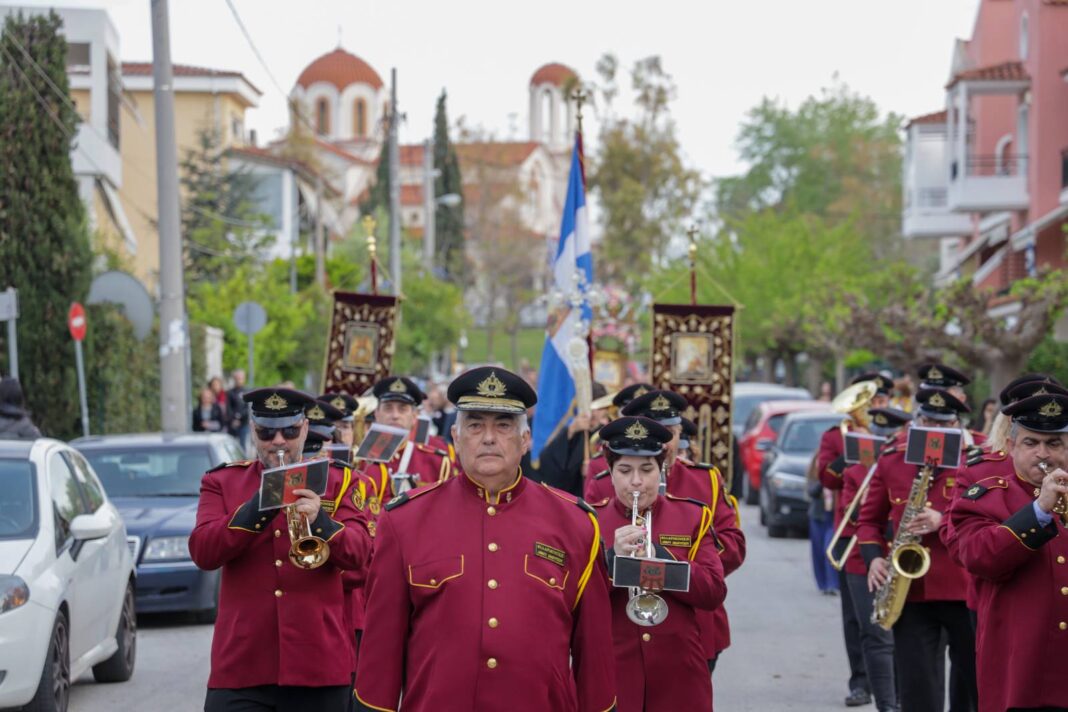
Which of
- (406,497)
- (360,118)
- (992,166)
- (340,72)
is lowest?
(406,497)

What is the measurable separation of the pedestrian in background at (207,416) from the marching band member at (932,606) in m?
17.4

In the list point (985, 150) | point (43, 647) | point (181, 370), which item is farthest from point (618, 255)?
point (43, 647)

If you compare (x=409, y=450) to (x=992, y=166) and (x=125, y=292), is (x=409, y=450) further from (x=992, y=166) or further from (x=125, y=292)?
(x=992, y=166)

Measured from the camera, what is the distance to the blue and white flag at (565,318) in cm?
1377

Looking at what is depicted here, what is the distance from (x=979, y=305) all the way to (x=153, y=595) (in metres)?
17.7

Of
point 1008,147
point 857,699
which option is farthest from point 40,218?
point 1008,147

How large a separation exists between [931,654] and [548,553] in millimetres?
4004

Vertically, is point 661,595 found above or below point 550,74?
below

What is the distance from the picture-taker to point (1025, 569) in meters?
6.18

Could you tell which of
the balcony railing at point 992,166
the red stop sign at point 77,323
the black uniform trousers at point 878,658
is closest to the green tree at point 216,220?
the balcony railing at point 992,166

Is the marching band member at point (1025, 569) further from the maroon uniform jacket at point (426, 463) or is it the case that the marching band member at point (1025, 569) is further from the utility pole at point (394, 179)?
the utility pole at point (394, 179)

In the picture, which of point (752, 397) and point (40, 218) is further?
point (752, 397)

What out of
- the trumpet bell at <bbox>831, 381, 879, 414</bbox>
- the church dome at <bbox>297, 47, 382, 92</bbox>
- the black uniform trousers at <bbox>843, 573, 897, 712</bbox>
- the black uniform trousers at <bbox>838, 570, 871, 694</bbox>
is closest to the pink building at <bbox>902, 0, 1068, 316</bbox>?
the trumpet bell at <bbox>831, 381, 879, 414</bbox>

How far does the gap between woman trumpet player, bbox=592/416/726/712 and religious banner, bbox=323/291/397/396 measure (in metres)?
9.60
